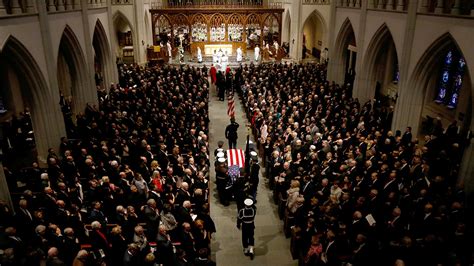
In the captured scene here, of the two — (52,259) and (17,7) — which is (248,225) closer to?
(52,259)

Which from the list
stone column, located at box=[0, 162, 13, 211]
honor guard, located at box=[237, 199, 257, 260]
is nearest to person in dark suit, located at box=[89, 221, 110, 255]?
honor guard, located at box=[237, 199, 257, 260]

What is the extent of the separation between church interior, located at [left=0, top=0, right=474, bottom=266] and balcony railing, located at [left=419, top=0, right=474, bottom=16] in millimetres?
50

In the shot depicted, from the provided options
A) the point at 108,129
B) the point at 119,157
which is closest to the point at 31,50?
the point at 108,129

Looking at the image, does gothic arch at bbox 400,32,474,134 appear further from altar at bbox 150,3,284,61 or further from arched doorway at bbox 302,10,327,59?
altar at bbox 150,3,284,61

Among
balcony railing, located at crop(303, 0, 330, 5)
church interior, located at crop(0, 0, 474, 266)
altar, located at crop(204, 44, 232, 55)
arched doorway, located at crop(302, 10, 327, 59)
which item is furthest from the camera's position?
altar, located at crop(204, 44, 232, 55)

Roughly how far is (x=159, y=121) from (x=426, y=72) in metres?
9.95

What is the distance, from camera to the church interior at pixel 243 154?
7.53 m

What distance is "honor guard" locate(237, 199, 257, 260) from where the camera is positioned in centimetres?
867

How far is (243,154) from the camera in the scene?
12977 mm

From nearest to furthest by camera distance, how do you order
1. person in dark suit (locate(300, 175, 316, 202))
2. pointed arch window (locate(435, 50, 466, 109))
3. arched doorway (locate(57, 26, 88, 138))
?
person in dark suit (locate(300, 175, 316, 202)) < arched doorway (locate(57, 26, 88, 138)) < pointed arch window (locate(435, 50, 466, 109))

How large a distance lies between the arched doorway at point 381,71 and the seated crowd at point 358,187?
2.86m

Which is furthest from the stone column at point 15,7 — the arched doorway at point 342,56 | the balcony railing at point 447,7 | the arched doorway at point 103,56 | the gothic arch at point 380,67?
the arched doorway at point 342,56

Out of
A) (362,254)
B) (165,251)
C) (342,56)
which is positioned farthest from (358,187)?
(342,56)

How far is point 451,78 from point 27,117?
18138 mm
